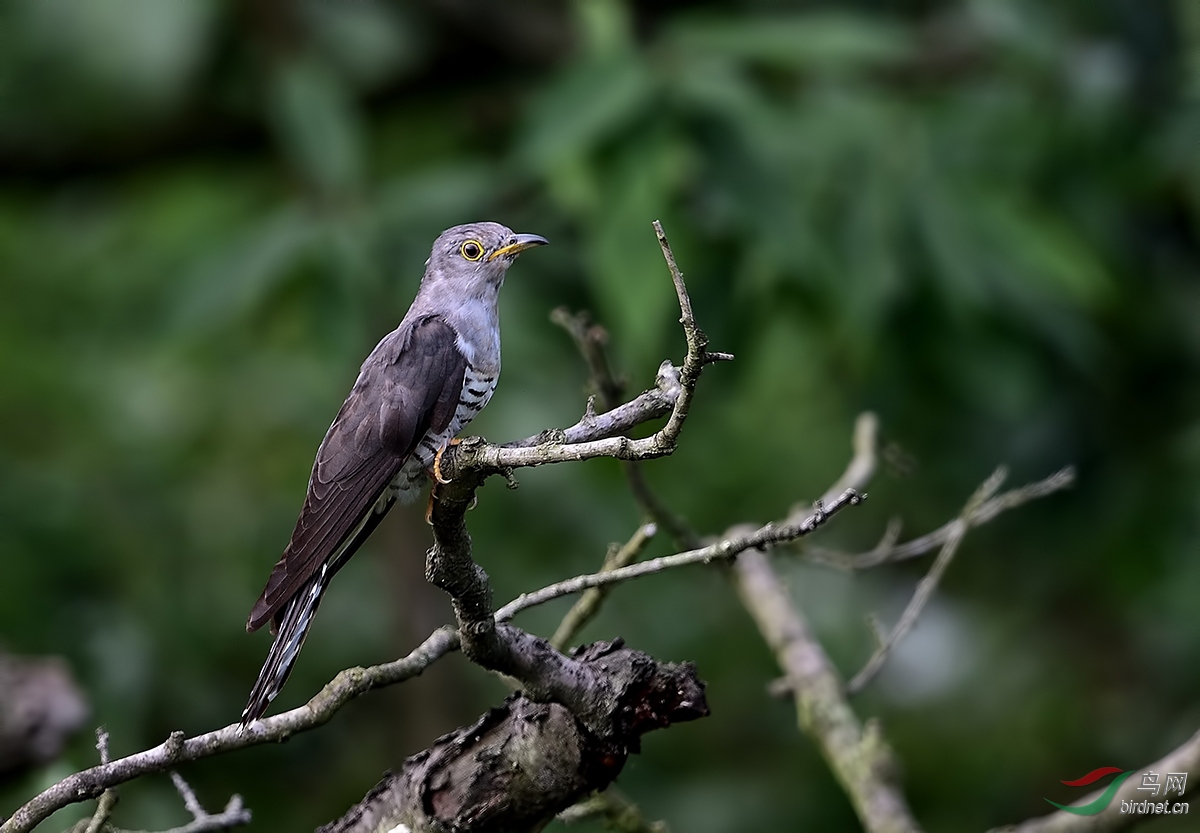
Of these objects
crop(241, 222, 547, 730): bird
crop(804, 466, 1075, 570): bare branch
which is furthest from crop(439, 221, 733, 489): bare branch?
crop(804, 466, 1075, 570): bare branch

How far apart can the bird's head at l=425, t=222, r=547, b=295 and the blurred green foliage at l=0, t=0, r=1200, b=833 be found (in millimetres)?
680

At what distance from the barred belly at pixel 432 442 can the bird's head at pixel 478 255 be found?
1.61 feet

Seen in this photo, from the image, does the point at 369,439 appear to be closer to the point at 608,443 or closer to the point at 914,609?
the point at 608,443

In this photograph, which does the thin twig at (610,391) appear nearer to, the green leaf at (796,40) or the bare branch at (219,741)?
the bare branch at (219,741)

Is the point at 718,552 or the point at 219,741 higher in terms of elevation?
the point at 219,741

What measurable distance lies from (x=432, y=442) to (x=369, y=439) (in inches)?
8.6

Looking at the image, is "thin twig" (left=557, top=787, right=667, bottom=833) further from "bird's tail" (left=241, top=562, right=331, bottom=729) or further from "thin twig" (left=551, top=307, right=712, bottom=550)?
"bird's tail" (left=241, top=562, right=331, bottom=729)

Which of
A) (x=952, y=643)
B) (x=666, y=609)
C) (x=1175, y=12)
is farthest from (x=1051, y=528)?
(x=1175, y=12)

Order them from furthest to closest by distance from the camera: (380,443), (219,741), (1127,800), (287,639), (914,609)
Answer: (914,609), (380,443), (287,639), (219,741), (1127,800)

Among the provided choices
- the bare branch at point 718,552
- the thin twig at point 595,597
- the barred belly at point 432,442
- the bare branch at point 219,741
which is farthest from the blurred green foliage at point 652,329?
the bare branch at point 718,552

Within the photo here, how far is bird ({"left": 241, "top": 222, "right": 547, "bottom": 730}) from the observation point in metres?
3.29

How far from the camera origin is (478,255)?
4.39 m

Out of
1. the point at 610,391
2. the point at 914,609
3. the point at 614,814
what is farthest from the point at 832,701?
the point at 610,391

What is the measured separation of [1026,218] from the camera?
18.6 ft
